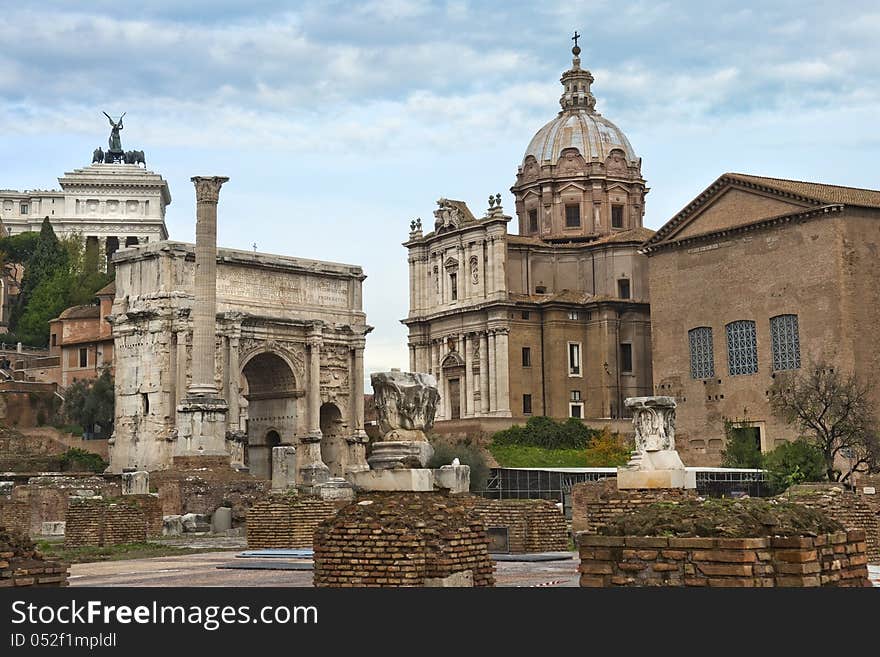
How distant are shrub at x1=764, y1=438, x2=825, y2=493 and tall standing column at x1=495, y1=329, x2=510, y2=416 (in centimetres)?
1967

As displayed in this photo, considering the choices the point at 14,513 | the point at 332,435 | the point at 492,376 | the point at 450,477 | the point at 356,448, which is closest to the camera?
the point at 450,477

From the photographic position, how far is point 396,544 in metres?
11.7

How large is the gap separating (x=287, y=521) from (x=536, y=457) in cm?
3391

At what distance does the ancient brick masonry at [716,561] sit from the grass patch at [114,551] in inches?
570

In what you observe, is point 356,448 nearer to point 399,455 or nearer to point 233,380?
point 233,380

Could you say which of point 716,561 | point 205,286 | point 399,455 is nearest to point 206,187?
point 205,286

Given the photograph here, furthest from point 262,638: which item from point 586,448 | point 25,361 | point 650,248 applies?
point 25,361

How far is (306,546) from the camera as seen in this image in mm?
23344

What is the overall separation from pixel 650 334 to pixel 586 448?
1027 cm

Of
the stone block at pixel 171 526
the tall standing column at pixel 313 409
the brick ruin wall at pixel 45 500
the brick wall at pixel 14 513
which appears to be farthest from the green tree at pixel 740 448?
the brick wall at pixel 14 513

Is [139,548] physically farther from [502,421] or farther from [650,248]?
[650,248]

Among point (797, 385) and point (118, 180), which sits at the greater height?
point (118, 180)

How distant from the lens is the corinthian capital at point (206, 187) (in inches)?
1865

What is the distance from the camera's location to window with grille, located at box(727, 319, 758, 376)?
57.4 metres
